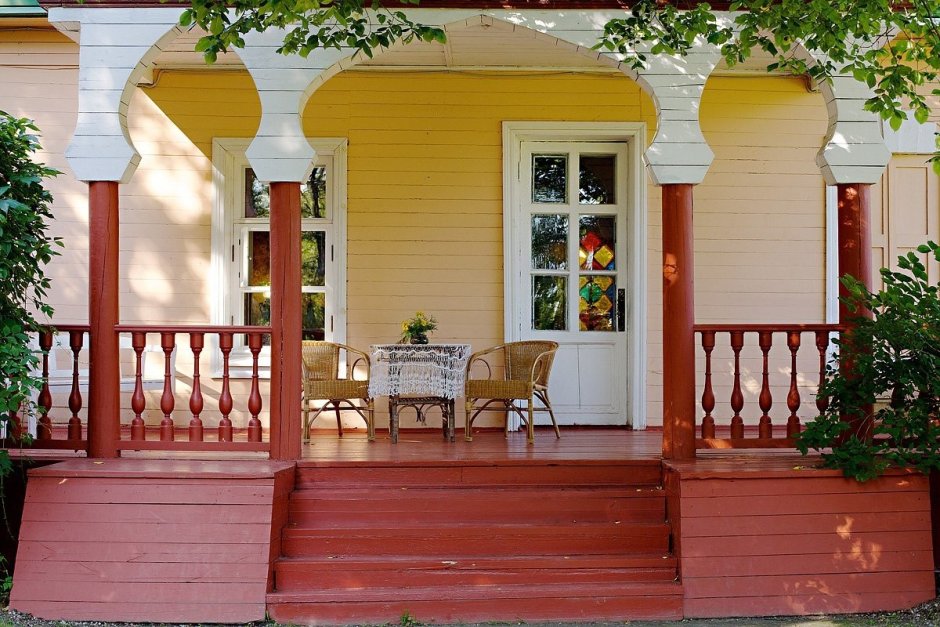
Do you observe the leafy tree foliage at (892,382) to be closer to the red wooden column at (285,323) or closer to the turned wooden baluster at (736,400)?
the turned wooden baluster at (736,400)

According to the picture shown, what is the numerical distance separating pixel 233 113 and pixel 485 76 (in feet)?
6.74

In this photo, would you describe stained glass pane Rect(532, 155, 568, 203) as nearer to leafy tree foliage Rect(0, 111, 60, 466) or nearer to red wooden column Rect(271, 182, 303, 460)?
red wooden column Rect(271, 182, 303, 460)

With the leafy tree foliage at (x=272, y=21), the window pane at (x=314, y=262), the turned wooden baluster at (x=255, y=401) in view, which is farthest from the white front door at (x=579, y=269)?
the leafy tree foliage at (x=272, y=21)

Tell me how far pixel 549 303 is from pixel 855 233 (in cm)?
272

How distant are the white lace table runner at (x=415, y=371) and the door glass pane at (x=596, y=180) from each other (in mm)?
1947

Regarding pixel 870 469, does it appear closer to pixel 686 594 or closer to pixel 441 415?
pixel 686 594

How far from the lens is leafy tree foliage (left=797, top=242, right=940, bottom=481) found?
5.13m

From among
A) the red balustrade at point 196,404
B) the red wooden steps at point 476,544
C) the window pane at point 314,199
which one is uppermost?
the window pane at point 314,199

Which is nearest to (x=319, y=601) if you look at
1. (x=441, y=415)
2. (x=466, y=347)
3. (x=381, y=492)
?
(x=381, y=492)

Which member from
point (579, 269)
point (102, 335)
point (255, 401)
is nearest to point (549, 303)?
point (579, 269)

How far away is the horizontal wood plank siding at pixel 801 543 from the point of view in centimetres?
511

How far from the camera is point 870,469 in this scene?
5.27 meters

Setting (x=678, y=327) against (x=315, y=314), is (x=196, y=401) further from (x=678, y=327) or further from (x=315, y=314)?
(x=678, y=327)

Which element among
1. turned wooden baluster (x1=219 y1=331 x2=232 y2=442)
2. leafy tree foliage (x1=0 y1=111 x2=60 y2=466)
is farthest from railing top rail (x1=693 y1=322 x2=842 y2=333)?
leafy tree foliage (x1=0 y1=111 x2=60 y2=466)
